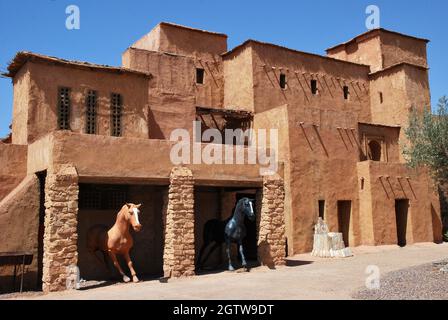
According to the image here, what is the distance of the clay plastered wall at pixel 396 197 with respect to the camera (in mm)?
22719

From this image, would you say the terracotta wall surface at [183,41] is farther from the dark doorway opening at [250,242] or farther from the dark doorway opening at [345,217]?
the dark doorway opening at [345,217]

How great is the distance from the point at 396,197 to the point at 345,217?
9.58 ft

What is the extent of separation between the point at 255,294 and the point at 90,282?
224 inches

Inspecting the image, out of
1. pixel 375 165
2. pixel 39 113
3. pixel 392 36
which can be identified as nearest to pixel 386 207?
pixel 375 165

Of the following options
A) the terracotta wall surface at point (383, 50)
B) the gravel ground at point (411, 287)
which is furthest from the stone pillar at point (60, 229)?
the terracotta wall surface at point (383, 50)

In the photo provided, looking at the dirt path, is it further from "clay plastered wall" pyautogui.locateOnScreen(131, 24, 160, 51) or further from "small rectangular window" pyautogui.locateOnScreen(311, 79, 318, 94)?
"clay plastered wall" pyautogui.locateOnScreen(131, 24, 160, 51)

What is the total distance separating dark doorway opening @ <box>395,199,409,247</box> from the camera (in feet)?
80.0

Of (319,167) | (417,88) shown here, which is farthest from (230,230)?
(417,88)

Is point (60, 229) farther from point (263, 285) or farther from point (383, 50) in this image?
point (383, 50)
